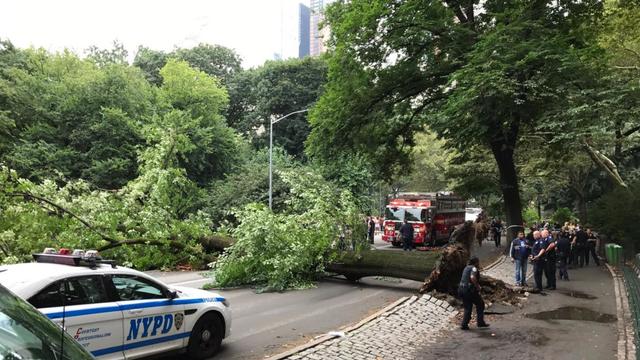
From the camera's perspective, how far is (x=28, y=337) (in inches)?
97.3

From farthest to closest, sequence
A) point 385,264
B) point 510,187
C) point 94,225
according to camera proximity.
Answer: point 510,187 < point 94,225 < point 385,264

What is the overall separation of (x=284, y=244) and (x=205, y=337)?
21.7 feet

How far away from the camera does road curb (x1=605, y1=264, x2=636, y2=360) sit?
8.45 meters

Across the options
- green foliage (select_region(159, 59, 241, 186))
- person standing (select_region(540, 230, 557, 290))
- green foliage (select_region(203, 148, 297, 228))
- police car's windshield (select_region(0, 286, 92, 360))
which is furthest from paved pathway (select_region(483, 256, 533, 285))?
green foliage (select_region(159, 59, 241, 186))

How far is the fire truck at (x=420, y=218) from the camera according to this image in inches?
1200

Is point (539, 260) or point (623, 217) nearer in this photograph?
point (539, 260)

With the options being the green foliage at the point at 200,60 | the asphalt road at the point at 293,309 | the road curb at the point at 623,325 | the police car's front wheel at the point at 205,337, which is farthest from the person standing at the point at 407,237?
the green foliage at the point at 200,60

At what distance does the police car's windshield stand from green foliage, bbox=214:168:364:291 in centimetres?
1102

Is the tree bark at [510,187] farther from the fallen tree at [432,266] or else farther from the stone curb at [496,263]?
the fallen tree at [432,266]

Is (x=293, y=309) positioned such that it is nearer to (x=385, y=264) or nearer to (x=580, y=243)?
(x=385, y=264)

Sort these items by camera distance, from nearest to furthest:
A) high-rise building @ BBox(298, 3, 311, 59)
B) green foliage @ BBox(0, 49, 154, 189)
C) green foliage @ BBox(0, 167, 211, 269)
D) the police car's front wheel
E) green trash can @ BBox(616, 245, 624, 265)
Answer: the police car's front wheel → green foliage @ BBox(0, 167, 211, 269) → green trash can @ BBox(616, 245, 624, 265) → green foliage @ BBox(0, 49, 154, 189) → high-rise building @ BBox(298, 3, 311, 59)

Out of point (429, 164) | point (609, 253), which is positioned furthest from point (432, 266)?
point (429, 164)

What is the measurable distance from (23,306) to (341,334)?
697cm

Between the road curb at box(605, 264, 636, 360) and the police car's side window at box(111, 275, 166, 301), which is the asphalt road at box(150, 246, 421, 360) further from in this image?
the road curb at box(605, 264, 636, 360)
